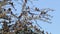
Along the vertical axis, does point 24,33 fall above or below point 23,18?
below

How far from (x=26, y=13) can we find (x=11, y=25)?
734 mm

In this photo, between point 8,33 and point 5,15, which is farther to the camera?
point 5,15

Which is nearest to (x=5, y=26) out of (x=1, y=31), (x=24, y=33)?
(x=1, y=31)

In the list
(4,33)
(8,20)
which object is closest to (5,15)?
(8,20)

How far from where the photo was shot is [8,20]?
7168mm

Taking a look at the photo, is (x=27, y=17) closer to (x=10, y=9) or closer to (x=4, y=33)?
(x=10, y=9)

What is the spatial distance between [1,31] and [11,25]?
0.43 m

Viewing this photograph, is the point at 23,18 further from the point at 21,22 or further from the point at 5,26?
the point at 5,26

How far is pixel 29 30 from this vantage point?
23.0ft

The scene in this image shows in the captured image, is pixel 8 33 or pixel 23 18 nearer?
pixel 8 33

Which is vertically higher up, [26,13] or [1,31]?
[26,13]

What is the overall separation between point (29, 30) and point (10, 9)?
1014mm

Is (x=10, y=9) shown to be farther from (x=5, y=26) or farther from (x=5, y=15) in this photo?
(x=5, y=26)

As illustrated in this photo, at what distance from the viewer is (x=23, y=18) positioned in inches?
276
